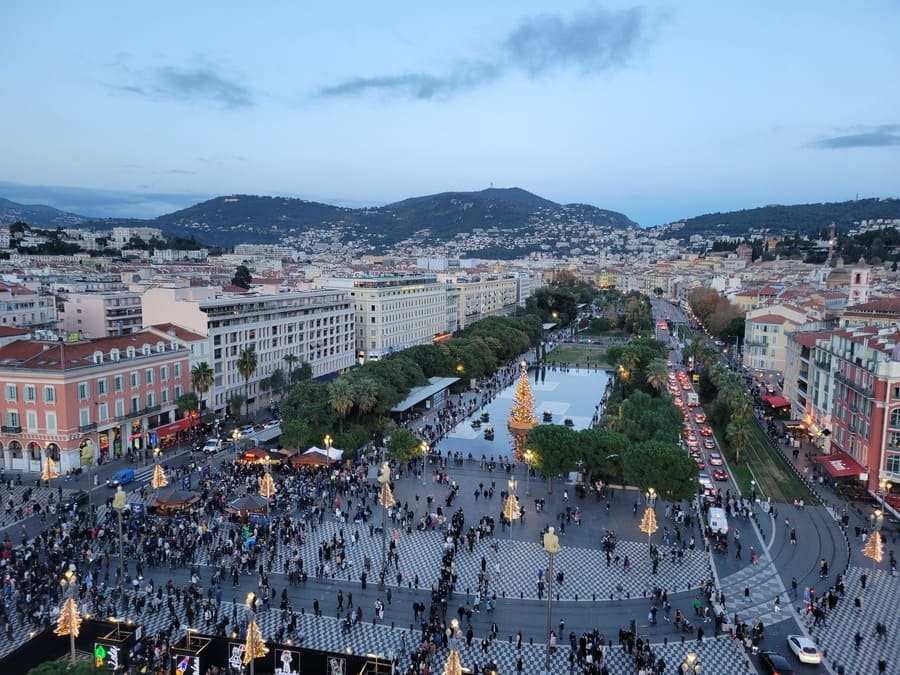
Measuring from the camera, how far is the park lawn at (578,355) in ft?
319

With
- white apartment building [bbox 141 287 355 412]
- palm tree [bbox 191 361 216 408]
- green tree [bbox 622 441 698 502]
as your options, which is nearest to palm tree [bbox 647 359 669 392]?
green tree [bbox 622 441 698 502]

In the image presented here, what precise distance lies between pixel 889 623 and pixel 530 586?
45.3 feet

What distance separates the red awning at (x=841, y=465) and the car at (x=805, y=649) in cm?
2052

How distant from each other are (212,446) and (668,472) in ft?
101

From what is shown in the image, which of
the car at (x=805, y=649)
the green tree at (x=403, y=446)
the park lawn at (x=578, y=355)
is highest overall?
the green tree at (x=403, y=446)

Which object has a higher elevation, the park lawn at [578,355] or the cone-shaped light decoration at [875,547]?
the cone-shaped light decoration at [875,547]

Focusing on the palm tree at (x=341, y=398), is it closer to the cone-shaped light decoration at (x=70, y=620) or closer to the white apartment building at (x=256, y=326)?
the white apartment building at (x=256, y=326)

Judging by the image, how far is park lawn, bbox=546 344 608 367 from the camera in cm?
9725

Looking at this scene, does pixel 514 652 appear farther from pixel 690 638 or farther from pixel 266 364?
pixel 266 364

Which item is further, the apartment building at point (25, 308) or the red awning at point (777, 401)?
the apartment building at point (25, 308)

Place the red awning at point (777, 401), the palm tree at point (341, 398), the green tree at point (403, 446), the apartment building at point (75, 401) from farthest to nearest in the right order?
the red awning at point (777, 401) < the palm tree at point (341, 398) < the green tree at point (403, 446) < the apartment building at point (75, 401)

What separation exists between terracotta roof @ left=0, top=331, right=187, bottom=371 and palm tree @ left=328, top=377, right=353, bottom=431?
1400cm

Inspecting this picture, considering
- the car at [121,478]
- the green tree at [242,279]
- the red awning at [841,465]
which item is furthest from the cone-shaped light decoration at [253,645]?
the green tree at [242,279]

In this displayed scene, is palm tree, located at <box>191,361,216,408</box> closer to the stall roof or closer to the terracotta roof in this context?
the terracotta roof
